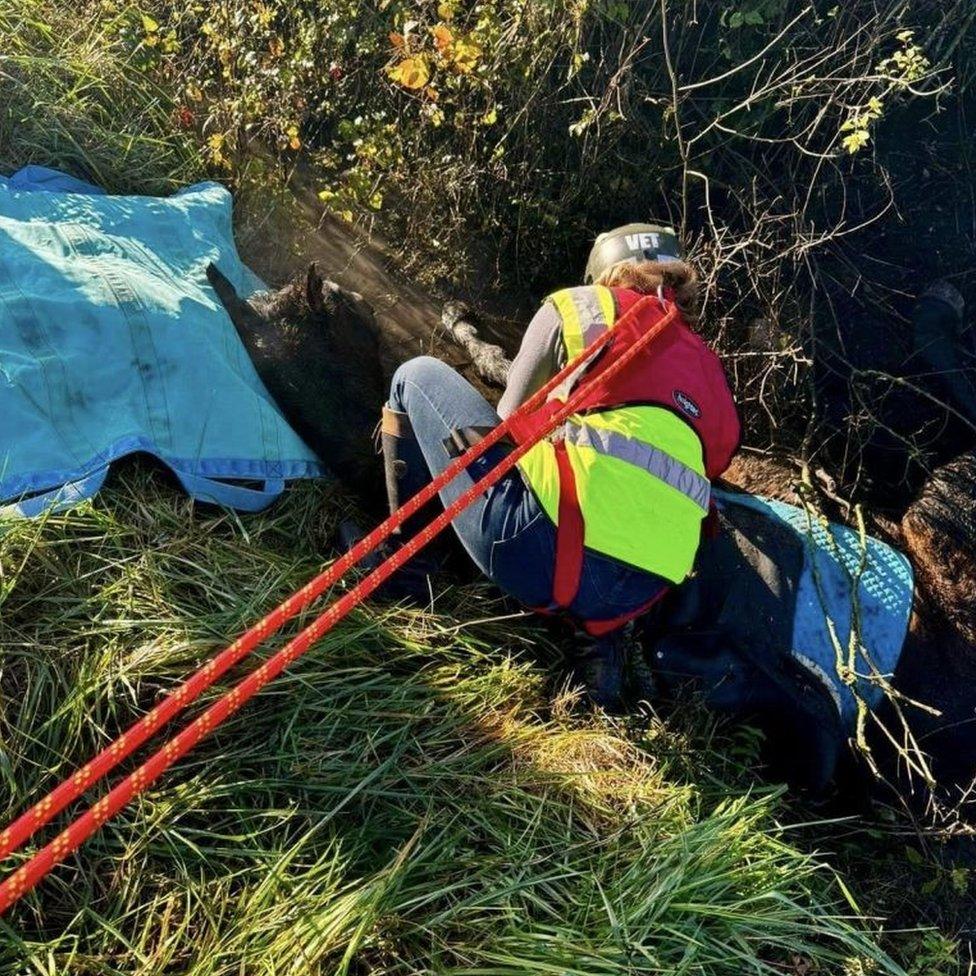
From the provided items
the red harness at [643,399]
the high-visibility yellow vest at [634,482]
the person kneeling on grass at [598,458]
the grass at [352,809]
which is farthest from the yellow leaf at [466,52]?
the grass at [352,809]

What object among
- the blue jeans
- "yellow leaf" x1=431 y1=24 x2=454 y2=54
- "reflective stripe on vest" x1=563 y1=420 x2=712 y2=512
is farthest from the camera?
"yellow leaf" x1=431 y1=24 x2=454 y2=54

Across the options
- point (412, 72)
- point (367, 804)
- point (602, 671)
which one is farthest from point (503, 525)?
point (412, 72)

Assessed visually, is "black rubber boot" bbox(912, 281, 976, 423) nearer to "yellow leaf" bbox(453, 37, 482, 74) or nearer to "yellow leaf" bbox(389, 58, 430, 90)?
"yellow leaf" bbox(453, 37, 482, 74)

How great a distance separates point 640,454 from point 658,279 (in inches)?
25.1

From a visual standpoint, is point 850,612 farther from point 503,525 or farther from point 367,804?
point 367,804

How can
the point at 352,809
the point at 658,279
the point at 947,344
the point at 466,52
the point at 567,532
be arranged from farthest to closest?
the point at 947,344 < the point at 466,52 < the point at 658,279 < the point at 567,532 < the point at 352,809

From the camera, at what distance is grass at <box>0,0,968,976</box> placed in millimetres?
1745

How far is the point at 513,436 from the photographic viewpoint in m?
2.28

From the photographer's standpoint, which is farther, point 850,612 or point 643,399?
point 850,612

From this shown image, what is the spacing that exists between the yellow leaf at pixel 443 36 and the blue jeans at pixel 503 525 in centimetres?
132

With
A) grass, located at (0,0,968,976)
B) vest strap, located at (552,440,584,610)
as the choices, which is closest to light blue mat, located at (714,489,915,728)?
grass, located at (0,0,968,976)

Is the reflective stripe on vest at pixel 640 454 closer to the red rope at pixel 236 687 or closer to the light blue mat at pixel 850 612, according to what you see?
the red rope at pixel 236 687

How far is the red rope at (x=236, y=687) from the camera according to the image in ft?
4.50

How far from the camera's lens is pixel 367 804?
2006 mm
